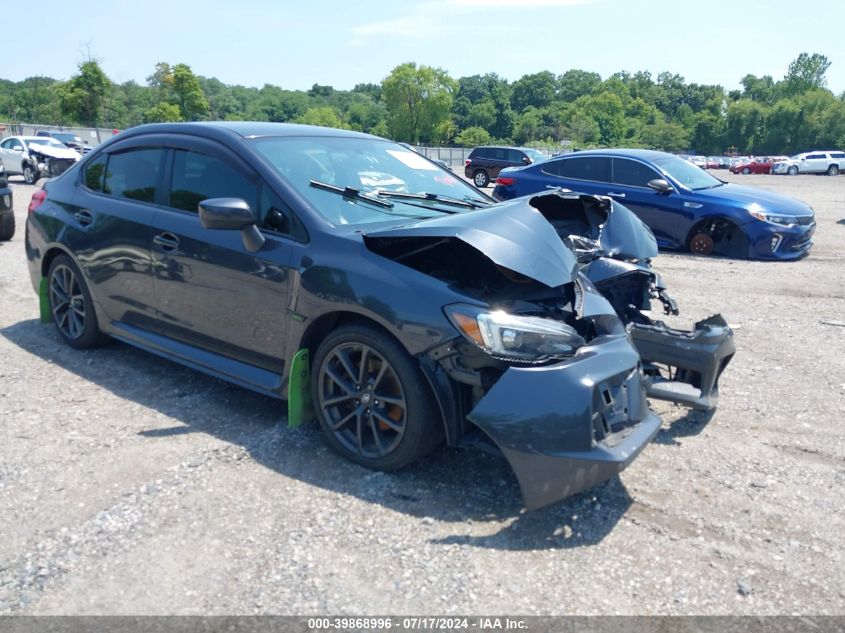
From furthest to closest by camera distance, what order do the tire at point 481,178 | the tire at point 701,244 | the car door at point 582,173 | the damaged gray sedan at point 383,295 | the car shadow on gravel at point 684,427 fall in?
the tire at point 481,178 → the car door at point 582,173 → the tire at point 701,244 → the car shadow on gravel at point 684,427 → the damaged gray sedan at point 383,295

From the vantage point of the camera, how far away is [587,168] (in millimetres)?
11273

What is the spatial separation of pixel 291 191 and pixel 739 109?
4236 inches

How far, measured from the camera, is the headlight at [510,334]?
10.2 feet

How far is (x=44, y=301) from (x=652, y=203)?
27.3ft

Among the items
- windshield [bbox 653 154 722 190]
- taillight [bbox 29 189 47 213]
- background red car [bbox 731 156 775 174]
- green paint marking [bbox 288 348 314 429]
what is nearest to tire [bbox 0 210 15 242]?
taillight [bbox 29 189 47 213]

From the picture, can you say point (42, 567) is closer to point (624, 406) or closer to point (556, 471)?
point (556, 471)

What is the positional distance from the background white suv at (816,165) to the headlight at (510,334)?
52.7m

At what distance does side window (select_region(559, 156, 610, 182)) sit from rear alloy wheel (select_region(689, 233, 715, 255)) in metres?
1.66

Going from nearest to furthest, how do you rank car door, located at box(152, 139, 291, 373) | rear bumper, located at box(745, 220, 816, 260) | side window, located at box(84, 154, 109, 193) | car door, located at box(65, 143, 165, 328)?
car door, located at box(152, 139, 291, 373) → car door, located at box(65, 143, 165, 328) → side window, located at box(84, 154, 109, 193) → rear bumper, located at box(745, 220, 816, 260)

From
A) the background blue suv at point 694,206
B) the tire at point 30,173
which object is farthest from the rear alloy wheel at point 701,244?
the tire at point 30,173

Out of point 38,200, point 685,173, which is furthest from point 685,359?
point 685,173

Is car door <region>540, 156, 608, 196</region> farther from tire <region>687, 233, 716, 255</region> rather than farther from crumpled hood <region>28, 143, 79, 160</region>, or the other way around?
crumpled hood <region>28, 143, 79, 160</region>

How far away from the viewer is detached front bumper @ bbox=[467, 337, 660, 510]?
2902 millimetres

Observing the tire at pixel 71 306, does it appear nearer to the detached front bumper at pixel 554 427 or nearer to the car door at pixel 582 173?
the detached front bumper at pixel 554 427
